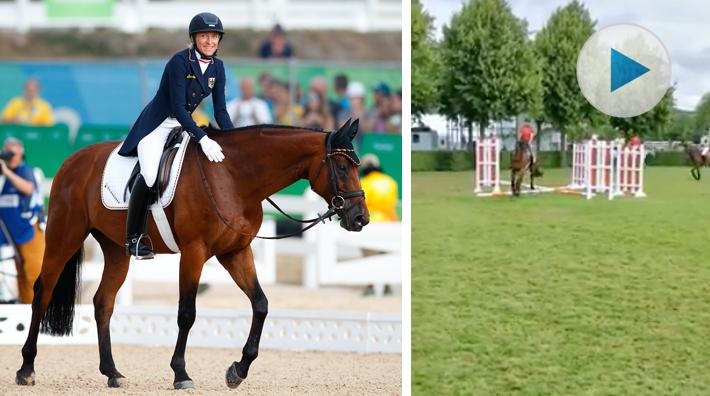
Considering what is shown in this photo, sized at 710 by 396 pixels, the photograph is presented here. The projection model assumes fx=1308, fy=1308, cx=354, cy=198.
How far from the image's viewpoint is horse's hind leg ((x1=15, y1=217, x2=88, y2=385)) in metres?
5.52

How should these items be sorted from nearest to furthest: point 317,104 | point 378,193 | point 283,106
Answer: point 378,193, point 283,106, point 317,104

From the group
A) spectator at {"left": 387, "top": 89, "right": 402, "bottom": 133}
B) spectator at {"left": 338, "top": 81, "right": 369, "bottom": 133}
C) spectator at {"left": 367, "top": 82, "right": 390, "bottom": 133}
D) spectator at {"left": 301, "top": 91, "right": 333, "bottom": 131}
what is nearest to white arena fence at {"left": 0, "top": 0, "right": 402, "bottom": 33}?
spectator at {"left": 387, "top": 89, "right": 402, "bottom": 133}

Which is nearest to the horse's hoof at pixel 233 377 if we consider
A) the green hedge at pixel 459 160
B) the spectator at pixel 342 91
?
the green hedge at pixel 459 160

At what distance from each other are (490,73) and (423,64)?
326 mm

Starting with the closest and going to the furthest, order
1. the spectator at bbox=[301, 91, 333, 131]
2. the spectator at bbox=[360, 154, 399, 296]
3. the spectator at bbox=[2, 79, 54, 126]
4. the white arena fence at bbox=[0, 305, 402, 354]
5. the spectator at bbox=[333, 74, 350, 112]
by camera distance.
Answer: the white arena fence at bbox=[0, 305, 402, 354]
the spectator at bbox=[360, 154, 399, 296]
the spectator at bbox=[2, 79, 54, 126]
the spectator at bbox=[301, 91, 333, 131]
the spectator at bbox=[333, 74, 350, 112]

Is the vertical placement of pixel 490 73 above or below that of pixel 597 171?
above

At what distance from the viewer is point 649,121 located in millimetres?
5590

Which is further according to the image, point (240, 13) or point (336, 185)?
point (240, 13)

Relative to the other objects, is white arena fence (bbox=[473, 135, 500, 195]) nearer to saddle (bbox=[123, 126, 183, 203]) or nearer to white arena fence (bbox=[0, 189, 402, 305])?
saddle (bbox=[123, 126, 183, 203])

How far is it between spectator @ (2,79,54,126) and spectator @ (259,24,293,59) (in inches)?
185

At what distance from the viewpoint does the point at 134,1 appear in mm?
15852

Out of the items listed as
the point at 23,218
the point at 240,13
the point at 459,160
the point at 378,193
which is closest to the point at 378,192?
the point at 378,193

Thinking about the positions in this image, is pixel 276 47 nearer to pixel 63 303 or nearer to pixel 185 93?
pixel 63 303

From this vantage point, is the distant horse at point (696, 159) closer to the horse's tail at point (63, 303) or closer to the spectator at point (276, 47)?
the horse's tail at point (63, 303)
